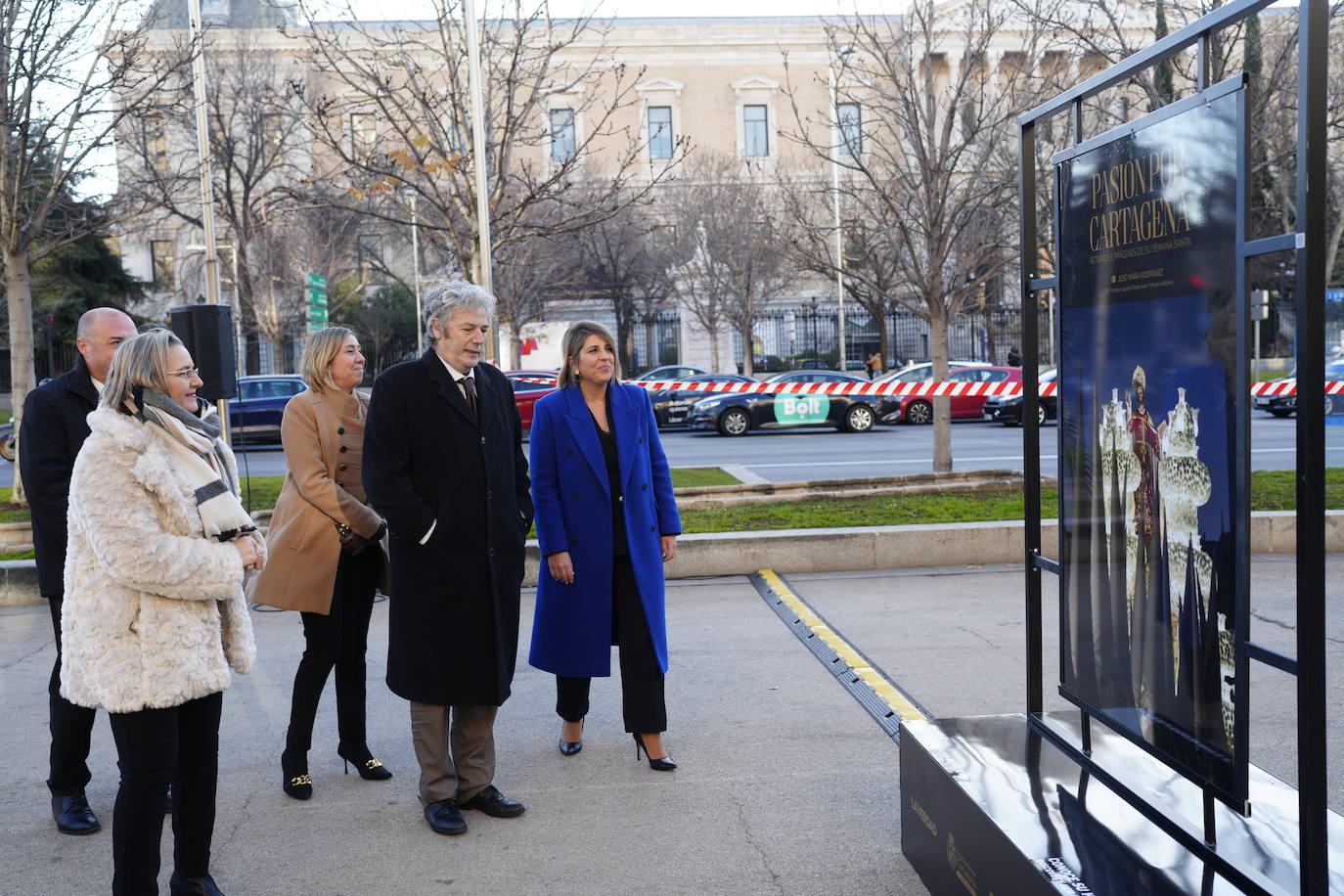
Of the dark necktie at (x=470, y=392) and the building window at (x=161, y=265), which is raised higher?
the building window at (x=161, y=265)

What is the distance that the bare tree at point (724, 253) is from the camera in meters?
42.5

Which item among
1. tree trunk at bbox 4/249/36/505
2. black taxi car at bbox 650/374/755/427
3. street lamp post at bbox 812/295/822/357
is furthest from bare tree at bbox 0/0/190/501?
street lamp post at bbox 812/295/822/357

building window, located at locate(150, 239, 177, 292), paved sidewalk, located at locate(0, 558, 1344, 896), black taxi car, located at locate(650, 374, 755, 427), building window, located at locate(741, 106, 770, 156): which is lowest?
paved sidewalk, located at locate(0, 558, 1344, 896)

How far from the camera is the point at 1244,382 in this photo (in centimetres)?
291

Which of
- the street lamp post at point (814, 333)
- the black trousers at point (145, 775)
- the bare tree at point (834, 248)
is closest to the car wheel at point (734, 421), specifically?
the bare tree at point (834, 248)

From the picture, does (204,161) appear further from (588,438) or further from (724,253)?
(724,253)

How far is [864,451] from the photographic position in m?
22.3

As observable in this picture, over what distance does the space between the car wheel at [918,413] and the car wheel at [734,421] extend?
463 cm

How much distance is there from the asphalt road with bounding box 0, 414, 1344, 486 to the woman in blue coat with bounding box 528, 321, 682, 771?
1054 centimetres

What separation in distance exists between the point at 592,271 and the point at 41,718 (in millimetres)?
38108

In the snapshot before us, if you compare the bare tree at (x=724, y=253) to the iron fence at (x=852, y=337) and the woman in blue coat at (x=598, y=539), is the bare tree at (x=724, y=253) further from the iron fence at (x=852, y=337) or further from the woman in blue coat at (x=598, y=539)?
the woman in blue coat at (x=598, y=539)

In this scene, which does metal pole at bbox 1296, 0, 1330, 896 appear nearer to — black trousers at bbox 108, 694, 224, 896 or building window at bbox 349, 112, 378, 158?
black trousers at bbox 108, 694, 224, 896

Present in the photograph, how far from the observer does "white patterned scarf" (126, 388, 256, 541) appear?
380 centimetres

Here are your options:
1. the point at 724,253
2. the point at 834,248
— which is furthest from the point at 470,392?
the point at 834,248
